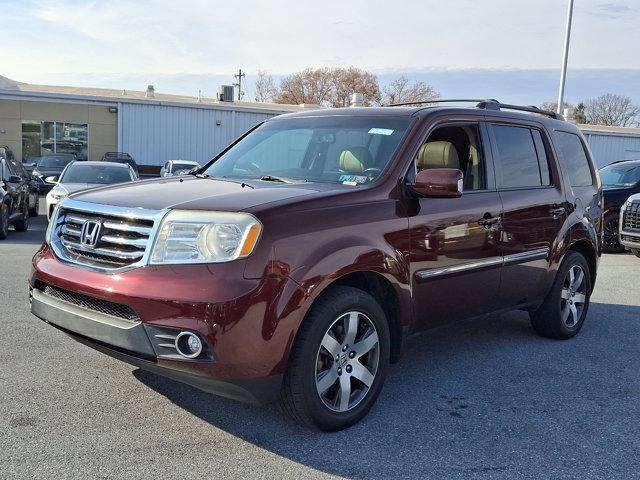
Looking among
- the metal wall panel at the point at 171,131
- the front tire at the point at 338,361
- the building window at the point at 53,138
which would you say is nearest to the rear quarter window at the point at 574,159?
the front tire at the point at 338,361

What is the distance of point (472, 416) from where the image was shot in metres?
3.97

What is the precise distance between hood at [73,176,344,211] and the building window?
26586mm

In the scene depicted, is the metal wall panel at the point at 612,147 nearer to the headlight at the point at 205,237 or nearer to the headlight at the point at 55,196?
the headlight at the point at 55,196

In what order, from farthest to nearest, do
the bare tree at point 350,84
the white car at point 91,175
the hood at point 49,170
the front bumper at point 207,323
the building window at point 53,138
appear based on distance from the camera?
the bare tree at point 350,84, the building window at point 53,138, the hood at point 49,170, the white car at point 91,175, the front bumper at point 207,323

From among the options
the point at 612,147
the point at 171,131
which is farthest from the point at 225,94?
the point at 612,147

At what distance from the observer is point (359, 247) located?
363 centimetres

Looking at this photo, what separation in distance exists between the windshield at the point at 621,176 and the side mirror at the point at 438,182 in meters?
10.3

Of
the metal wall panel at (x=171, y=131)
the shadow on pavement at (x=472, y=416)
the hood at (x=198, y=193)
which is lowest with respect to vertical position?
the shadow on pavement at (x=472, y=416)

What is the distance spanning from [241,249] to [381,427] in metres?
1.43

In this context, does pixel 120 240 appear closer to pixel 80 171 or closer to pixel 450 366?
pixel 450 366

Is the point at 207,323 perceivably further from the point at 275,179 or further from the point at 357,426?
the point at 275,179

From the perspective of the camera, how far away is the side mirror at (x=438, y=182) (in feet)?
12.8

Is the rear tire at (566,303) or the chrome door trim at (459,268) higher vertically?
the chrome door trim at (459,268)

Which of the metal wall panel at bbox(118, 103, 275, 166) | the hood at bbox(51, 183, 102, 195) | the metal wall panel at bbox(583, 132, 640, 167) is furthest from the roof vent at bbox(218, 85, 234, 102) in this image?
the hood at bbox(51, 183, 102, 195)
